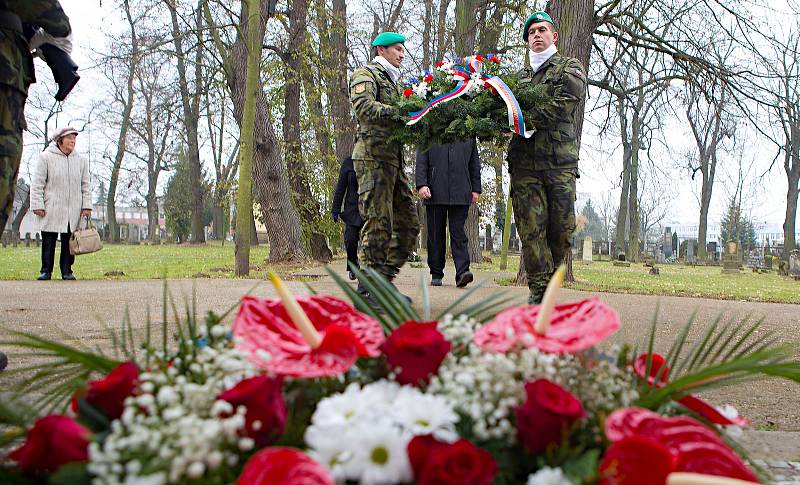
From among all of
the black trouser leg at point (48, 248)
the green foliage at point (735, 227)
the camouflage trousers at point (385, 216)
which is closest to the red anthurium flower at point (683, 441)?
the camouflage trousers at point (385, 216)

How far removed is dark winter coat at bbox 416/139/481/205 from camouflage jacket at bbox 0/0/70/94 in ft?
17.1

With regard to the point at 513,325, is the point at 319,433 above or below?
below

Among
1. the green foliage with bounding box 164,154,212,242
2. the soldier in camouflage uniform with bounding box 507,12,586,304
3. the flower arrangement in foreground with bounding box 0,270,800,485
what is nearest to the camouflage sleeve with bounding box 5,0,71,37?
the flower arrangement in foreground with bounding box 0,270,800,485

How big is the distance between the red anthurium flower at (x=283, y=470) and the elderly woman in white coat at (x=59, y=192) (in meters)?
8.77

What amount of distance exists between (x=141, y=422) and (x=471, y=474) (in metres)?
0.39

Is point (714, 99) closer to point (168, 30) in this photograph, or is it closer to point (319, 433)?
point (168, 30)

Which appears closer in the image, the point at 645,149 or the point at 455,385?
the point at 455,385

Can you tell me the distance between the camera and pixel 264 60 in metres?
17.0

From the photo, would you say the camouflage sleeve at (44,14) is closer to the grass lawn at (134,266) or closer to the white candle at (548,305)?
the grass lawn at (134,266)

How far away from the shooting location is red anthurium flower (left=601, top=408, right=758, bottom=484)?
839mm

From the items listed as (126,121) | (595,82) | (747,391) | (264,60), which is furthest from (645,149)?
(126,121)

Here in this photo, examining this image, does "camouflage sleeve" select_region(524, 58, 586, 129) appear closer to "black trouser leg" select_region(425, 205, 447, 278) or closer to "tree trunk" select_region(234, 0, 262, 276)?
"black trouser leg" select_region(425, 205, 447, 278)

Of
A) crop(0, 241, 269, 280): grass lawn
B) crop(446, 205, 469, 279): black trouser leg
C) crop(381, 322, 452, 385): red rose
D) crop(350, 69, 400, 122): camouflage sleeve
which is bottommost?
crop(0, 241, 269, 280): grass lawn

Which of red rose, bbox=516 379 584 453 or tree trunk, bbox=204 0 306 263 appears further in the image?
tree trunk, bbox=204 0 306 263
